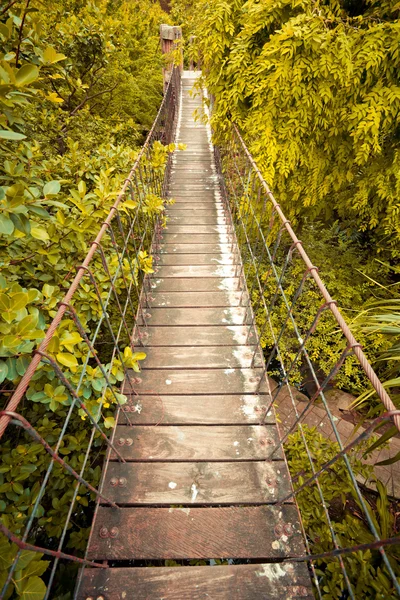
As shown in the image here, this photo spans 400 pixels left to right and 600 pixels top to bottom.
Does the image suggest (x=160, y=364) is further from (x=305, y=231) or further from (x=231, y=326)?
(x=305, y=231)

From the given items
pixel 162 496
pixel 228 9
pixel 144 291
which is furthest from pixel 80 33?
pixel 162 496

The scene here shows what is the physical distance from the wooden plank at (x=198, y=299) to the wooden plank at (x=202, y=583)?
1920 mm

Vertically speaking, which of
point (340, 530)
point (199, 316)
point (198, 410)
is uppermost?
point (199, 316)

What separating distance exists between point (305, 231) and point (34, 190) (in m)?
6.28

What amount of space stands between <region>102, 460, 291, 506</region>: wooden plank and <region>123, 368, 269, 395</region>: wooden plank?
19.7 inches

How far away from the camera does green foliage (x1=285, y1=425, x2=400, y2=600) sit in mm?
1879

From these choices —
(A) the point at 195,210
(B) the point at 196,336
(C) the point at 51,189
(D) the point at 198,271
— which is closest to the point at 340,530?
(B) the point at 196,336

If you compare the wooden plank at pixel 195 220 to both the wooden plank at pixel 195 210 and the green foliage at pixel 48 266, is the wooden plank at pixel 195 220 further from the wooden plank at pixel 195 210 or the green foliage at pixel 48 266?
the green foliage at pixel 48 266

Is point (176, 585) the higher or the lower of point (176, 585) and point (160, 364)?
the lower

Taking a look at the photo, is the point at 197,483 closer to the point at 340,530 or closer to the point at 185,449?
the point at 185,449

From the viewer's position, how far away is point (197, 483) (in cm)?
174

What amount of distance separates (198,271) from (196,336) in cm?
98

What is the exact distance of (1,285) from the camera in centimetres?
129

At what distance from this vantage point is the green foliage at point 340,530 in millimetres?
1879
